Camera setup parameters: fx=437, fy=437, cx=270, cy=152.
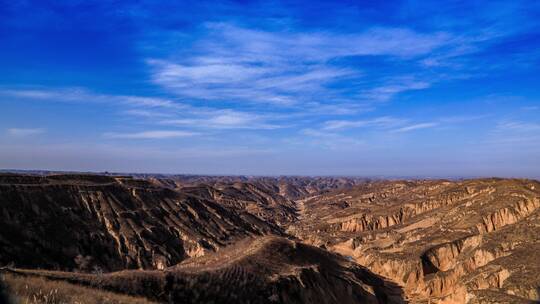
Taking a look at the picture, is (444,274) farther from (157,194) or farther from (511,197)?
(157,194)

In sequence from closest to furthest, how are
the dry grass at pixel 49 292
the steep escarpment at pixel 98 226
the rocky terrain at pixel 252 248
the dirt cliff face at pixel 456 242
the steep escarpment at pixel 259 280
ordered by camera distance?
the dry grass at pixel 49 292
the steep escarpment at pixel 259 280
the rocky terrain at pixel 252 248
the dirt cliff face at pixel 456 242
the steep escarpment at pixel 98 226

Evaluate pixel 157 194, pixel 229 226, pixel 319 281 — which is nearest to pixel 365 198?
pixel 229 226

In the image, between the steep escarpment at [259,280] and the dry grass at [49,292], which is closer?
the dry grass at [49,292]

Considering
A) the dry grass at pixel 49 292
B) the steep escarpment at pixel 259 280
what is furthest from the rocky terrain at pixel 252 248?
the dry grass at pixel 49 292

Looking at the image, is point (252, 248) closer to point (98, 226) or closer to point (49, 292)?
point (49, 292)

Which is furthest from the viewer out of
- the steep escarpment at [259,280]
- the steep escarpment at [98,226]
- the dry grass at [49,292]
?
the steep escarpment at [98,226]

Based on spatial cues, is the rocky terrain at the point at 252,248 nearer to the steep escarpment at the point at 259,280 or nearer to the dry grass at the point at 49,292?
the steep escarpment at the point at 259,280

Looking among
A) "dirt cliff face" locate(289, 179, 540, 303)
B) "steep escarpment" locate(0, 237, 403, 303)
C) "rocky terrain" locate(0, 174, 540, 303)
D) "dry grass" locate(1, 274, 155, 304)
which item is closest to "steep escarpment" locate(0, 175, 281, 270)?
"rocky terrain" locate(0, 174, 540, 303)
